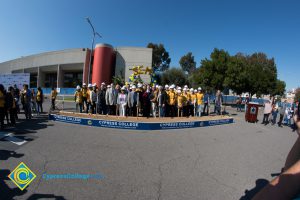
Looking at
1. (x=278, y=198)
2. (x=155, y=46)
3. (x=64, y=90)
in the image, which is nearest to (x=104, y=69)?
(x=64, y=90)

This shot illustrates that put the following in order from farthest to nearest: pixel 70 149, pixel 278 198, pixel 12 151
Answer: pixel 70 149 < pixel 12 151 < pixel 278 198

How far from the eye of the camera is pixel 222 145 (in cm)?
577

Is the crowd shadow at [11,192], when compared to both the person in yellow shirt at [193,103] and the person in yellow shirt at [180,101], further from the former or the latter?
the person in yellow shirt at [193,103]

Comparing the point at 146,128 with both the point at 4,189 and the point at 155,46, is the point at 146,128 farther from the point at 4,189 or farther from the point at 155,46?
the point at 155,46

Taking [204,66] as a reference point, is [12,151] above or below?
below

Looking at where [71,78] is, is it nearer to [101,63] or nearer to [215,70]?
[101,63]

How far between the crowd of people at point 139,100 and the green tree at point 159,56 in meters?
54.0

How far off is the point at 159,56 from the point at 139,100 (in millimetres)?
57572

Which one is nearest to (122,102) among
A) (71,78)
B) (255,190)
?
(255,190)

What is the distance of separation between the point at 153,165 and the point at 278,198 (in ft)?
11.1

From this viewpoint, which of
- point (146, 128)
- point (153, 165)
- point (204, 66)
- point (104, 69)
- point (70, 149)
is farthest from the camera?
point (104, 69)

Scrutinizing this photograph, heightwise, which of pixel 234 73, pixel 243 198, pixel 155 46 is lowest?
pixel 243 198

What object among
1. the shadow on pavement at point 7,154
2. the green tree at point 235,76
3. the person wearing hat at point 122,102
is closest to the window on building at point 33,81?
the person wearing hat at point 122,102

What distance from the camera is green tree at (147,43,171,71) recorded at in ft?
209
